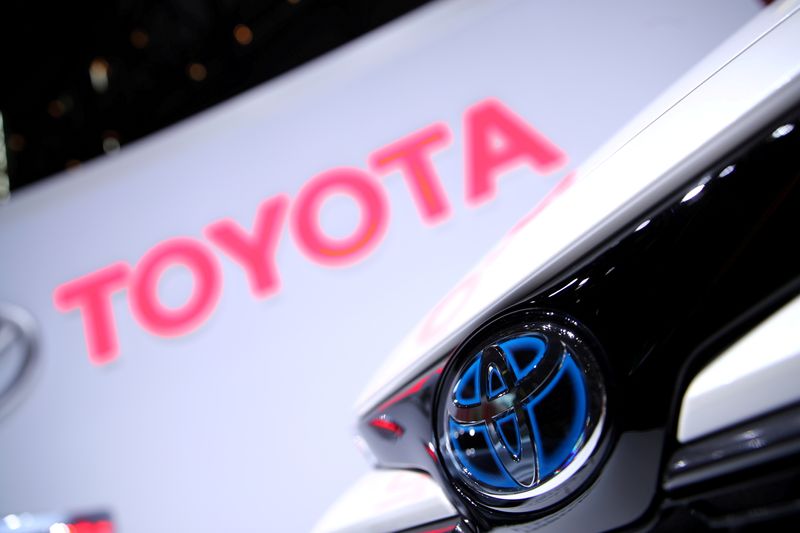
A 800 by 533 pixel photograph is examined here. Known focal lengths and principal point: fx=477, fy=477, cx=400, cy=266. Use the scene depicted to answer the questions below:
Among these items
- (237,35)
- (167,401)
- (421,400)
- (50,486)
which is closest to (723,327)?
(421,400)

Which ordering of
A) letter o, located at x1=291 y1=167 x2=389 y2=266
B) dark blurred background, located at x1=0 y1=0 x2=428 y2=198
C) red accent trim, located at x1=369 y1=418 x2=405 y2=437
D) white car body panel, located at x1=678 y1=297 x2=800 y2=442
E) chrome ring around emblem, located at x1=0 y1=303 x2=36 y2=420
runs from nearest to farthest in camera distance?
white car body panel, located at x1=678 y1=297 x2=800 y2=442 → red accent trim, located at x1=369 y1=418 x2=405 y2=437 → letter o, located at x1=291 y1=167 x2=389 y2=266 → chrome ring around emblem, located at x1=0 y1=303 x2=36 y2=420 → dark blurred background, located at x1=0 y1=0 x2=428 y2=198

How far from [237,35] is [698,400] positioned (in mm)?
3407

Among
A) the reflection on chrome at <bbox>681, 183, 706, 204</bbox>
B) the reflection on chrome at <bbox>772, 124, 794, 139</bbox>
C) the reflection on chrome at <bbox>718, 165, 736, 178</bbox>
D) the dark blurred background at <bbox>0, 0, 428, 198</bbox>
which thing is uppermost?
the dark blurred background at <bbox>0, 0, 428, 198</bbox>

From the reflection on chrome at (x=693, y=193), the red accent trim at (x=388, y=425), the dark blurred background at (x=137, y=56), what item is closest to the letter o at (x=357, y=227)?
the dark blurred background at (x=137, y=56)

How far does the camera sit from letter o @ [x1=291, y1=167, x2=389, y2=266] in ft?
7.04

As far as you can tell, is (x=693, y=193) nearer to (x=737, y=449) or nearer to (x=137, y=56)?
(x=737, y=449)

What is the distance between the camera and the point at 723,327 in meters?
0.39

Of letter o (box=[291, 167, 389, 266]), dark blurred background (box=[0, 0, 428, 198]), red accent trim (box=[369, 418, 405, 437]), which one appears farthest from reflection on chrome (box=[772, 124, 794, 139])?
dark blurred background (box=[0, 0, 428, 198])

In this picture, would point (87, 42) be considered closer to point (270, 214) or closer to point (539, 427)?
point (270, 214)

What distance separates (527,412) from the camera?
43 cm

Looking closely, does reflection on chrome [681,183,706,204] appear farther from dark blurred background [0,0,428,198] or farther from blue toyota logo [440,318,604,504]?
dark blurred background [0,0,428,198]

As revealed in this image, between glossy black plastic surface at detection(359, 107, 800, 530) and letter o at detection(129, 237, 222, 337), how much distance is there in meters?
2.07

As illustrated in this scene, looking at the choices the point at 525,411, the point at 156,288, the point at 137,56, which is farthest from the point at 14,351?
the point at 525,411

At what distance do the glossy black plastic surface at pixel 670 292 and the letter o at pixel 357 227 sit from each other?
1.70 m
